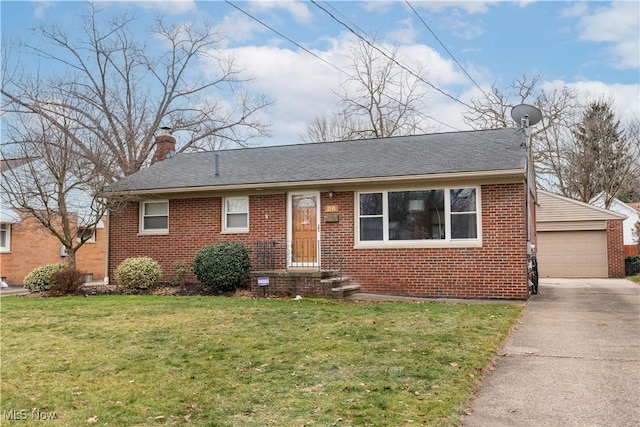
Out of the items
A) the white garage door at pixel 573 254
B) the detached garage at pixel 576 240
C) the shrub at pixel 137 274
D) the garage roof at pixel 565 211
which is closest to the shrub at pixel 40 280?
the shrub at pixel 137 274

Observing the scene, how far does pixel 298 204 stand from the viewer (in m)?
14.2

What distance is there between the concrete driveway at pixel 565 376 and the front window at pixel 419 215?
344 cm

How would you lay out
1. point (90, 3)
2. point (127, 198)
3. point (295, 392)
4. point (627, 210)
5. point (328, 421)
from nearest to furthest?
point (328, 421) < point (295, 392) < point (127, 198) < point (90, 3) < point (627, 210)

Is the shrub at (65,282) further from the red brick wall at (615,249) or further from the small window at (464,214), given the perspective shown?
the red brick wall at (615,249)

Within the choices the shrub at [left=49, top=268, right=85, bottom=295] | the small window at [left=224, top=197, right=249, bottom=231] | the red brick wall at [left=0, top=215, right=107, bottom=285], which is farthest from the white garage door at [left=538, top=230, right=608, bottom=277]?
the red brick wall at [left=0, top=215, right=107, bottom=285]

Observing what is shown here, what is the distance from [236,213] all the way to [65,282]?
15.1ft

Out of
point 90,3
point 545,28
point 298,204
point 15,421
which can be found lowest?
point 15,421

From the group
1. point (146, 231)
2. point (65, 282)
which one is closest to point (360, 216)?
point (146, 231)

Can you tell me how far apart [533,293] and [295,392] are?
1083 centimetres

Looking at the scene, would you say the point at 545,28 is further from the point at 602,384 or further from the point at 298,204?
the point at 602,384

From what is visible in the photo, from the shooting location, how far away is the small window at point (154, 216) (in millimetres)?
15562

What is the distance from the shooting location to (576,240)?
2220 cm

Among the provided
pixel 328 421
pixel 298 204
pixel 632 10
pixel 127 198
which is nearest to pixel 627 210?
pixel 632 10

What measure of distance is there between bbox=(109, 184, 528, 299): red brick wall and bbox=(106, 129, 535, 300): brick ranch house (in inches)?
1.0
